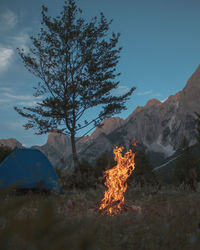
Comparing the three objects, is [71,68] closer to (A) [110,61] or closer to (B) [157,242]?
(A) [110,61]

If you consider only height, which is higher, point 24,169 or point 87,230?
point 24,169

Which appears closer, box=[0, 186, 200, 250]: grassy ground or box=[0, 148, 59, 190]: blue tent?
box=[0, 186, 200, 250]: grassy ground

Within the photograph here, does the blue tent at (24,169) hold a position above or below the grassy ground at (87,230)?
above

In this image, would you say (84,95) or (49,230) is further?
(84,95)

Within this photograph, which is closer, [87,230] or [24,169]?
[87,230]

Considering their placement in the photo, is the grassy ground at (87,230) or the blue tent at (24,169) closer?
the grassy ground at (87,230)

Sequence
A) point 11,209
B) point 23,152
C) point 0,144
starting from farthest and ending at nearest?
point 0,144
point 23,152
point 11,209

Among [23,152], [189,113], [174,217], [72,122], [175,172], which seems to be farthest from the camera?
[189,113]

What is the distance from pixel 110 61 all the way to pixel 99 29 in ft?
7.94

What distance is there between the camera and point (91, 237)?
0.48 m

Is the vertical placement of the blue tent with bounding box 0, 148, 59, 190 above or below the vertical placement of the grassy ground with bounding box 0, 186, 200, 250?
above

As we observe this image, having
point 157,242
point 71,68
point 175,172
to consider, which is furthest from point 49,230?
point 175,172

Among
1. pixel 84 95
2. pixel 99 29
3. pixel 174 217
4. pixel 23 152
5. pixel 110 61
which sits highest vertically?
pixel 99 29

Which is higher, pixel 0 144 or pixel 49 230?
pixel 0 144
